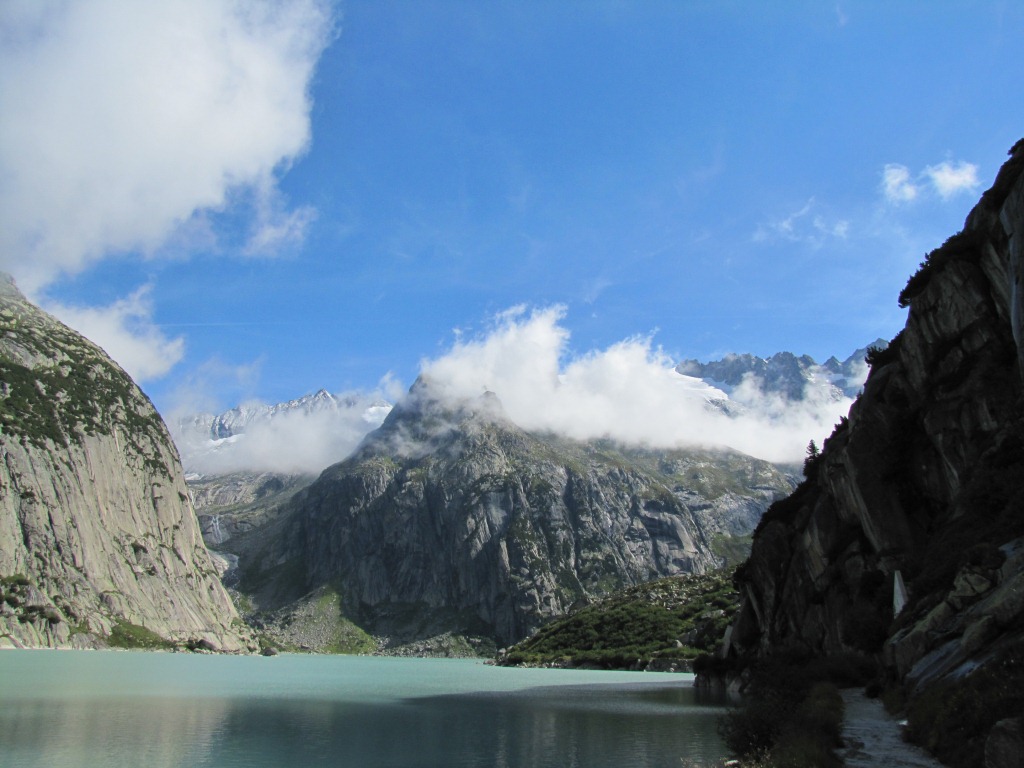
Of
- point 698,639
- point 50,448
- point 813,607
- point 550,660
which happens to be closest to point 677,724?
point 813,607

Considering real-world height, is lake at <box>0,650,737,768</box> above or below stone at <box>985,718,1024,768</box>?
below

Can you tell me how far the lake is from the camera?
33.5 meters

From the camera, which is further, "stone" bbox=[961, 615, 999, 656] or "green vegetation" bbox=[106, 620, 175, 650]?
"green vegetation" bbox=[106, 620, 175, 650]

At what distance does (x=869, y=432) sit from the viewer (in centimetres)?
5403

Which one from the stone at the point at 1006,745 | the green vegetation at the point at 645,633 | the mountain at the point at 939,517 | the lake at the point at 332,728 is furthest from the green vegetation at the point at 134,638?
the stone at the point at 1006,745

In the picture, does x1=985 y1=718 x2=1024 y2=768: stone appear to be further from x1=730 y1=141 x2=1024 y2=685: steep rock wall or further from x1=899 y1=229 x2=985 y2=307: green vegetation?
x1=899 y1=229 x2=985 y2=307: green vegetation

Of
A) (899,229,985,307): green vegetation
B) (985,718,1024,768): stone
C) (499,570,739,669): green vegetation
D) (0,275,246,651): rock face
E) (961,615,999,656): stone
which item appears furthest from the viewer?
(0,275,246,651): rock face

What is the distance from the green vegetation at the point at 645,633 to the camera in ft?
477

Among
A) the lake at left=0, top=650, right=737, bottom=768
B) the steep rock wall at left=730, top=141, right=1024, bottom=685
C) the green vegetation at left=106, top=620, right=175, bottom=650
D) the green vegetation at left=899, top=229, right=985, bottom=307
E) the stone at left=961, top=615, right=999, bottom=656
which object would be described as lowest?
the green vegetation at left=106, top=620, right=175, bottom=650

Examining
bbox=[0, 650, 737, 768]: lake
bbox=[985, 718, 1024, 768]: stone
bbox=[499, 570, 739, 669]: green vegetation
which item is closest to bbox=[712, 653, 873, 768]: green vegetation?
bbox=[985, 718, 1024, 768]: stone

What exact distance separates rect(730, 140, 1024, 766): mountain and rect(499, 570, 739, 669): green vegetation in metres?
71.2

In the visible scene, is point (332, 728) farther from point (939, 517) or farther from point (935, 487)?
point (935, 487)

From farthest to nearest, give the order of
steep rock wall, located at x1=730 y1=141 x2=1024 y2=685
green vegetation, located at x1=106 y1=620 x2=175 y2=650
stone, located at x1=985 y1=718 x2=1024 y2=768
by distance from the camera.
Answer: green vegetation, located at x1=106 y1=620 x2=175 y2=650 → steep rock wall, located at x1=730 y1=141 x2=1024 y2=685 → stone, located at x1=985 y1=718 x2=1024 y2=768

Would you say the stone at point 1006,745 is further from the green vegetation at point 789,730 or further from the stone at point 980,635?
the stone at point 980,635
